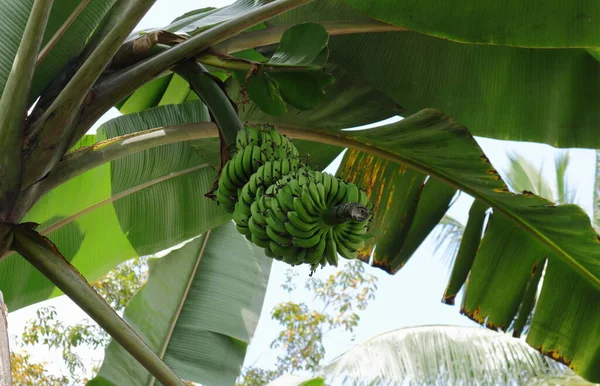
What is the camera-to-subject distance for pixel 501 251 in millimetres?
1934

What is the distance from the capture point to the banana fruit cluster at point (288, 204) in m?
1.00

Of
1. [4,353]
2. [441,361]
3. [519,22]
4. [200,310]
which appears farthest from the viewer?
[441,361]

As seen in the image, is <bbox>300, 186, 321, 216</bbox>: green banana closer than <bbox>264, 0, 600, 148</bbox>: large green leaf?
Yes

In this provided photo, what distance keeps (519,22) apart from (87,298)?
1.08 m

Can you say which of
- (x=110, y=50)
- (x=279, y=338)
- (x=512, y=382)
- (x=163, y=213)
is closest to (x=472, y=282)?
(x=163, y=213)

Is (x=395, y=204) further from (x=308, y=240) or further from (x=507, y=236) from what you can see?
(x=308, y=240)

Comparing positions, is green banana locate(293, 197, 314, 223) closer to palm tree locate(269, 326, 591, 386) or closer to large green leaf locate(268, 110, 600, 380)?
large green leaf locate(268, 110, 600, 380)

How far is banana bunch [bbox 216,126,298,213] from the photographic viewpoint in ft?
3.60

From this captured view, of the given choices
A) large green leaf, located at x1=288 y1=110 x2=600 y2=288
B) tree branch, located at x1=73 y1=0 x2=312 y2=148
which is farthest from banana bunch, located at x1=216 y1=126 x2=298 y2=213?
large green leaf, located at x1=288 y1=110 x2=600 y2=288

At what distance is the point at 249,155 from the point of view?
1.09 m

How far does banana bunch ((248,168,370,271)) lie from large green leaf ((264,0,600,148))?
83cm

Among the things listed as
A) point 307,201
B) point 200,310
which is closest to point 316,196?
point 307,201

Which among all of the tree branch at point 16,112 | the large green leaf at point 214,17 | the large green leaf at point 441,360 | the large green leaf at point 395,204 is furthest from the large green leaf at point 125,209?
the large green leaf at point 441,360

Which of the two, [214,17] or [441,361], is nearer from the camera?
[214,17]
